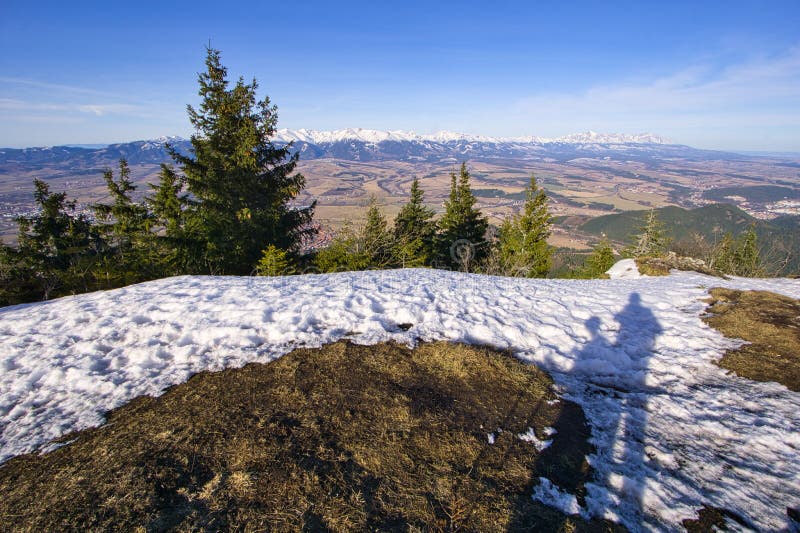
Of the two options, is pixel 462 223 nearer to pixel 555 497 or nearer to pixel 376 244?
pixel 376 244

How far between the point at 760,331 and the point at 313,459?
8.82m

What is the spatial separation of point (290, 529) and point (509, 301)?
6364 mm

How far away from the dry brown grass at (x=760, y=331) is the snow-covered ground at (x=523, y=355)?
310mm

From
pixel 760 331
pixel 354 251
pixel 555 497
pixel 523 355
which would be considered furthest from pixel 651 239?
pixel 555 497

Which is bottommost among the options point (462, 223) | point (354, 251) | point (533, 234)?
point (533, 234)

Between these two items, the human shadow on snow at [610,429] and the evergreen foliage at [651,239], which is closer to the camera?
the human shadow on snow at [610,429]

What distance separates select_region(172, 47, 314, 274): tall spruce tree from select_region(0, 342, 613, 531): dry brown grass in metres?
11.6

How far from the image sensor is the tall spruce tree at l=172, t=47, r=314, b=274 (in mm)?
14742

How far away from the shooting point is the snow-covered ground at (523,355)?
11.0 ft

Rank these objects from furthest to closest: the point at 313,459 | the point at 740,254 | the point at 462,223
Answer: the point at 740,254
the point at 462,223
the point at 313,459

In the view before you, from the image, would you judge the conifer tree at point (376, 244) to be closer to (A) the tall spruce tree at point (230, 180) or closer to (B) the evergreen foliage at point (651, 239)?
(A) the tall spruce tree at point (230, 180)

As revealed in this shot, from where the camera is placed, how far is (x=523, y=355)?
229 inches

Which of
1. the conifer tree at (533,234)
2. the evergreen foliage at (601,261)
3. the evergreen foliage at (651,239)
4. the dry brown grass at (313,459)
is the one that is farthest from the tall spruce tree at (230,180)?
the evergreen foliage at (651,239)

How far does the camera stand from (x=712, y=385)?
199 inches
